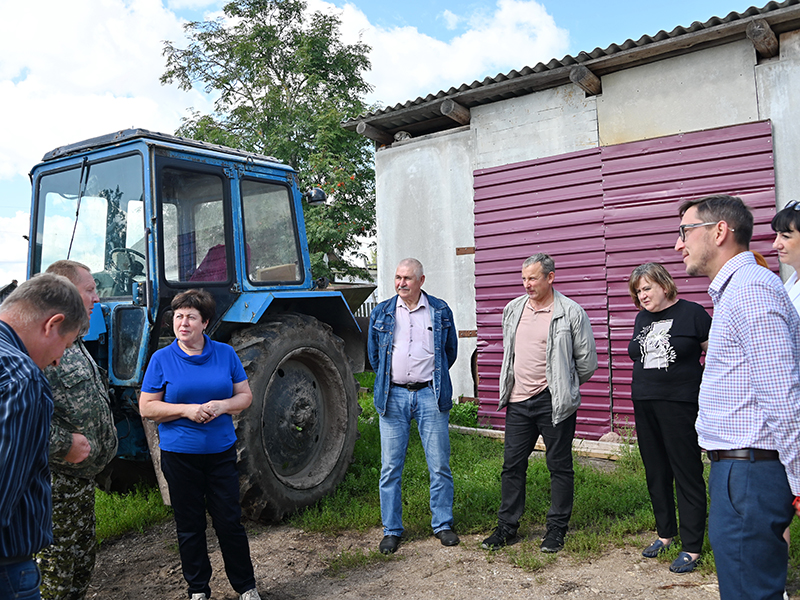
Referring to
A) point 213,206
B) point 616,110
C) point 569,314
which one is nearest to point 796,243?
point 569,314

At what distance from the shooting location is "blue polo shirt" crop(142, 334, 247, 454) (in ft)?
10.5

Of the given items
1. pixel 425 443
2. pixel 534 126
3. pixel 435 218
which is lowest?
pixel 425 443

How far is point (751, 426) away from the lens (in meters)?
1.97

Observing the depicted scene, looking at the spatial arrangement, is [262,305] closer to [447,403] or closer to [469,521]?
[447,403]

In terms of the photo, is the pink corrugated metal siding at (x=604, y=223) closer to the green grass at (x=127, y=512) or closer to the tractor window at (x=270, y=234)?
the tractor window at (x=270, y=234)

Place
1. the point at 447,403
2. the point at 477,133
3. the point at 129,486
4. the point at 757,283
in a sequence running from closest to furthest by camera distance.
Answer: the point at 757,283, the point at 447,403, the point at 129,486, the point at 477,133

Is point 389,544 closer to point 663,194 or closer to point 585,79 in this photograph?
point 663,194

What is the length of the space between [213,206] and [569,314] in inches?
103

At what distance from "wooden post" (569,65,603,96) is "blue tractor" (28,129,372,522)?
3.15 m

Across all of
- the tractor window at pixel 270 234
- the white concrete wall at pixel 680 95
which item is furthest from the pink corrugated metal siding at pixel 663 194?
the tractor window at pixel 270 234

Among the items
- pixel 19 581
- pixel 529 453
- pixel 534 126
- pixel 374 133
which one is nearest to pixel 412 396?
pixel 529 453

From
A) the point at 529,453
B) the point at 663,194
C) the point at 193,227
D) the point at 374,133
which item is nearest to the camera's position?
the point at 529,453

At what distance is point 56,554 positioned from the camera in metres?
2.81

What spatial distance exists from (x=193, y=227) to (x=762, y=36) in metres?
5.03
